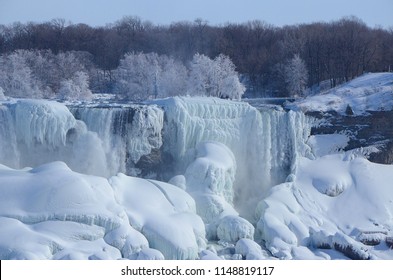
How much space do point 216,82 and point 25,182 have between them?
42.5 feet

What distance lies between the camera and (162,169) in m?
18.6

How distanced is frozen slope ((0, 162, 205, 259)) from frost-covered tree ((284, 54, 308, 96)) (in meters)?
15.0

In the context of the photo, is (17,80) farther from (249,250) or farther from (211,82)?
(249,250)

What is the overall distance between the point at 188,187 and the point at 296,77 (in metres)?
13.8

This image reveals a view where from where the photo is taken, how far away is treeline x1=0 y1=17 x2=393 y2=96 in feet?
102

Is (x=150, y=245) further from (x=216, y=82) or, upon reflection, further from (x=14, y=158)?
(x=216, y=82)

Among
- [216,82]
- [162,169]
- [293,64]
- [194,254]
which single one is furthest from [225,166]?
[293,64]

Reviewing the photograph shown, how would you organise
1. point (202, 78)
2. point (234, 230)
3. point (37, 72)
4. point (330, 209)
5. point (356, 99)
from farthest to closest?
point (37, 72) → point (202, 78) → point (356, 99) → point (330, 209) → point (234, 230)

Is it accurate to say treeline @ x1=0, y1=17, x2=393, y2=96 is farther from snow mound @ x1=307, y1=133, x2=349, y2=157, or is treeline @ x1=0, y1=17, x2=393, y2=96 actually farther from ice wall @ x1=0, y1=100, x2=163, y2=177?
ice wall @ x1=0, y1=100, x2=163, y2=177

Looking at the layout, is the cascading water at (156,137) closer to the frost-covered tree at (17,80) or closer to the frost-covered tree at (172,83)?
the frost-covered tree at (172,83)

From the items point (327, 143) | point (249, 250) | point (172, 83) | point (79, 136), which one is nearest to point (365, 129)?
point (327, 143)

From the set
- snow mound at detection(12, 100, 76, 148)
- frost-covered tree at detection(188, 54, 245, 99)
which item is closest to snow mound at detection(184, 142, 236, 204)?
snow mound at detection(12, 100, 76, 148)

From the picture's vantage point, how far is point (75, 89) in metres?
26.6
